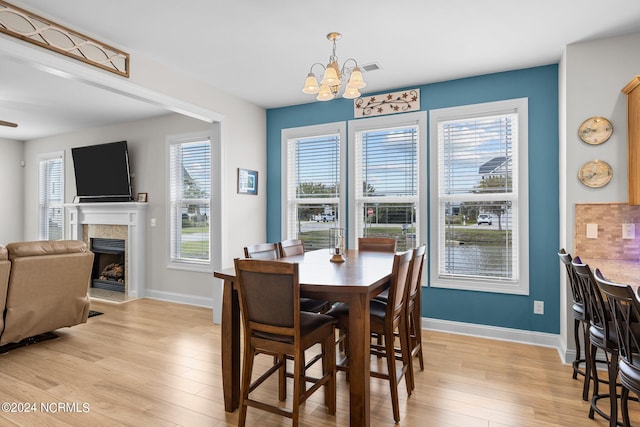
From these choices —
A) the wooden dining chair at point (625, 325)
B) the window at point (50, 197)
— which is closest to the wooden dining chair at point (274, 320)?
the wooden dining chair at point (625, 325)

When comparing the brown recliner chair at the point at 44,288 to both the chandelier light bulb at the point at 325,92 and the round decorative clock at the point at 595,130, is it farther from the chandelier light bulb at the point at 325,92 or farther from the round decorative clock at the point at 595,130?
the round decorative clock at the point at 595,130

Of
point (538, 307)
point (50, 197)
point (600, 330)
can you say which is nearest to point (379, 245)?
point (538, 307)

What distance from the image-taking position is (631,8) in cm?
257

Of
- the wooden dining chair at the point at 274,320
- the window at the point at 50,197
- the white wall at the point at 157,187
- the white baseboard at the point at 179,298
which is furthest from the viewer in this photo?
the window at the point at 50,197

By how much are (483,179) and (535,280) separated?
1.12 m

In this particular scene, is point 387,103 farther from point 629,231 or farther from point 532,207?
point 629,231

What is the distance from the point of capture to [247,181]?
474cm

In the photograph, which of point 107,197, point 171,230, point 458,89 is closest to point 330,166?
point 458,89

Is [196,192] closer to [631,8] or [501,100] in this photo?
[501,100]

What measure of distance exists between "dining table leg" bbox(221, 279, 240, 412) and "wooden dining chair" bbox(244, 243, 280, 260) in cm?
46

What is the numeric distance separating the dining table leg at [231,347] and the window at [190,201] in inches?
112

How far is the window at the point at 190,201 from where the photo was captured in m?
5.19

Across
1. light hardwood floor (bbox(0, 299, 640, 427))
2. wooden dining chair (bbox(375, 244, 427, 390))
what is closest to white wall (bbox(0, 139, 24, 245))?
light hardwood floor (bbox(0, 299, 640, 427))

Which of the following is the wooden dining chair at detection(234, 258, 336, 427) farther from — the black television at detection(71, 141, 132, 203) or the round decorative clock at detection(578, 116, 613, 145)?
the black television at detection(71, 141, 132, 203)
